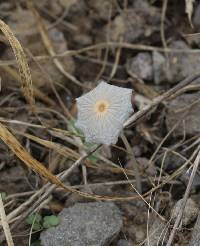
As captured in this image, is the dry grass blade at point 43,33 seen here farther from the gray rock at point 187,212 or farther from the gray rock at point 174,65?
the gray rock at point 187,212

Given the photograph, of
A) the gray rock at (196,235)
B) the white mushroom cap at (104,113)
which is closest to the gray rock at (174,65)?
the white mushroom cap at (104,113)

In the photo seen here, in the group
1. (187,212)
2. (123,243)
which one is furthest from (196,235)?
(123,243)

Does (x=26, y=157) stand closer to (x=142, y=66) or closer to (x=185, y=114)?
(x=185, y=114)

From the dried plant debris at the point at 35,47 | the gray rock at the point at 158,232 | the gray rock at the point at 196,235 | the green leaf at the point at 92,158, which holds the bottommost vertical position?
the gray rock at the point at 158,232

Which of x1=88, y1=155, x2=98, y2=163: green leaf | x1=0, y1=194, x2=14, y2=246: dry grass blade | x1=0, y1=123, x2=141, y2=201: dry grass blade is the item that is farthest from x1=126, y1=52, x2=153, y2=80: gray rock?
x1=0, y1=194, x2=14, y2=246: dry grass blade

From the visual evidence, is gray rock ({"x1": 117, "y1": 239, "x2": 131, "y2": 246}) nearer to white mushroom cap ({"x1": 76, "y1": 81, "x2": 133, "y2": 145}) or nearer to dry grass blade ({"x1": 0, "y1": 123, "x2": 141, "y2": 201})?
dry grass blade ({"x1": 0, "y1": 123, "x2": 141, "y2": 201})

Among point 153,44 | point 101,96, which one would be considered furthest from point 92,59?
point 101,96
